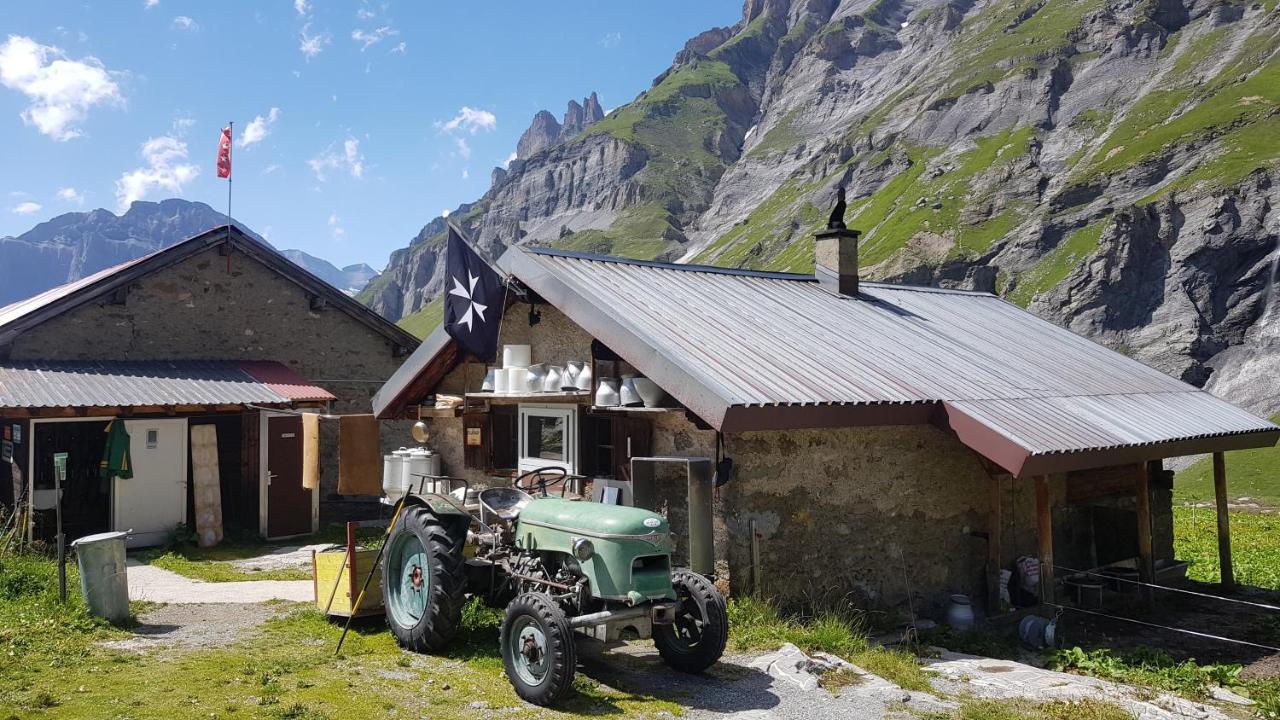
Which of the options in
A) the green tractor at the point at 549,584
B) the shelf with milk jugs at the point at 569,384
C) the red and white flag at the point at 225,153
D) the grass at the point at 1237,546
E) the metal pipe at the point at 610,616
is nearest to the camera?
the metal pipe at the point at 610,616

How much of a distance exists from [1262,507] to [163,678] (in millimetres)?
31220

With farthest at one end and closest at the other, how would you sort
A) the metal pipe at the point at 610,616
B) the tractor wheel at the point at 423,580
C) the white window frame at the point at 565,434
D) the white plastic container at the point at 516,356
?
the white plastic container at the point at 516,356, the white window frame at the point at 565,434, the tractor wheel at the point at 423,580, the metal pipe at the point at 610,616

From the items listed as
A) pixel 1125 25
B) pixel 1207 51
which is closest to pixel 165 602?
pixel 1207 51

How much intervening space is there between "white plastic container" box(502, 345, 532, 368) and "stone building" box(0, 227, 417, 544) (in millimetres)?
6343

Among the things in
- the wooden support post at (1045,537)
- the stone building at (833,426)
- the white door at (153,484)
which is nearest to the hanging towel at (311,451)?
the stone building at (833,426)

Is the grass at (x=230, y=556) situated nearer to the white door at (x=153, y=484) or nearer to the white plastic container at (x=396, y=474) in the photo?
the white door at (x=153, y=484)

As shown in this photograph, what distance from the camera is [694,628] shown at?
7.21 metres

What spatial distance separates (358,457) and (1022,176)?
82.1 metres

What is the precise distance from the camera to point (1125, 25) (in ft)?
334

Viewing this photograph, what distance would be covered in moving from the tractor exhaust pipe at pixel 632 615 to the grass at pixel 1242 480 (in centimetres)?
2865

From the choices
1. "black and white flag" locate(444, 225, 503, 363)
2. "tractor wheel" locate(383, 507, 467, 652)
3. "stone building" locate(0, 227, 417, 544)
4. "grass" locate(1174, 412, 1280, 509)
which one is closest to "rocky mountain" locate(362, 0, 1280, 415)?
"grass" locate(1174, 412, 1280, 509)

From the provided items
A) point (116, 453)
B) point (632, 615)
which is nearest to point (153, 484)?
point (116, 453)

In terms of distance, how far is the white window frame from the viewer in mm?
11055

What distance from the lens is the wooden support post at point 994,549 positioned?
419 inches
